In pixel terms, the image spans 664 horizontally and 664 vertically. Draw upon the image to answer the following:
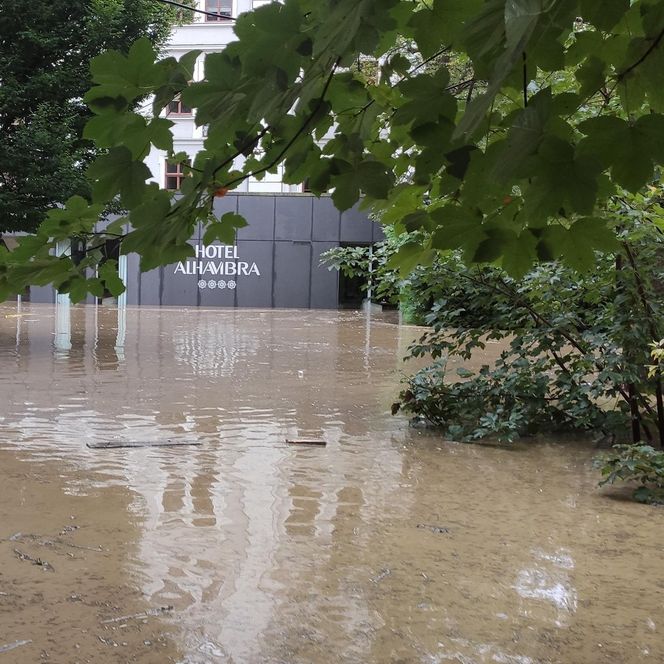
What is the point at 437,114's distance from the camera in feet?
5.89

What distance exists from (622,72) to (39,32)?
18663 mm

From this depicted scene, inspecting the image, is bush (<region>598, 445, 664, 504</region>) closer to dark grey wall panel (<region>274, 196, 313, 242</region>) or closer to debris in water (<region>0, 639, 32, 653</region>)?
debris in water (<region>0, 639, 32, 653</region>)

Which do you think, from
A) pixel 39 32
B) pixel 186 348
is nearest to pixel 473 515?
pixel 186 348

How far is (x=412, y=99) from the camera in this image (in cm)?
179

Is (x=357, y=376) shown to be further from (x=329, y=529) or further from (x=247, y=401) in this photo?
(x=329, y=529)

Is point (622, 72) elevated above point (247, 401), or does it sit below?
above

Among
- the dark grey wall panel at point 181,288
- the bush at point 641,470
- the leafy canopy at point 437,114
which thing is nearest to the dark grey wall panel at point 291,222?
the dark grey wall panel at point 181,288

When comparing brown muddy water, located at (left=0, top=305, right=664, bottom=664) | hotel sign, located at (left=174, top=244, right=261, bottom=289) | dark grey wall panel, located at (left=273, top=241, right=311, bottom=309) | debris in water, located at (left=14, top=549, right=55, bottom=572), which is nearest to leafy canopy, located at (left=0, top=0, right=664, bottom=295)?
brown muddy water, located at (left=0, top=305, right=664, bottom=664)

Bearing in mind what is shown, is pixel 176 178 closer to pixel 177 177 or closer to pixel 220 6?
pixel 177 177

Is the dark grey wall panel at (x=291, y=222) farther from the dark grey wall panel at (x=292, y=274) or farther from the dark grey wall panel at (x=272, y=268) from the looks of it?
the dark grey wall panel at (x=292, y=274)

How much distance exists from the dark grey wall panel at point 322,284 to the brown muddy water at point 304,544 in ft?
86.3

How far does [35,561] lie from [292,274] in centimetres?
3244

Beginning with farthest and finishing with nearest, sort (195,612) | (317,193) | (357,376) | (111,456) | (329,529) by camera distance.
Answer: (357,376) → (111,456) → (329,529) → (195,612) → (317,193)

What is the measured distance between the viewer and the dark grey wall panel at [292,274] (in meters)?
36.8
